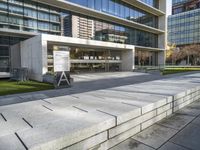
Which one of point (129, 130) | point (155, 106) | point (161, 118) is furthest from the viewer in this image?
point (161, 118)

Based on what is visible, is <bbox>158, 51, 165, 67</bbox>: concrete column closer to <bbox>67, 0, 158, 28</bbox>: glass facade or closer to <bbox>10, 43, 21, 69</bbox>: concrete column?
<bbox>67, 0, 158, 28</bbox>: glass facade

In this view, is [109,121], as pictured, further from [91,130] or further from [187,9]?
[187,9]

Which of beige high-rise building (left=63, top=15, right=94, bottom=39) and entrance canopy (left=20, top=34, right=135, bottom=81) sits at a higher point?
beige high-rise building (left=63, top=15, right=94, bottom=39)

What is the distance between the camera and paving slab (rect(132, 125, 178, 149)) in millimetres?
3483

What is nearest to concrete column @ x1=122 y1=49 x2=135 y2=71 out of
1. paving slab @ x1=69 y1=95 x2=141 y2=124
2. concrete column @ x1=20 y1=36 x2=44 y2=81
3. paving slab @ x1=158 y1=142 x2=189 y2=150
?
concrete column @ x1=20 y1=36 x2=44 y2=81

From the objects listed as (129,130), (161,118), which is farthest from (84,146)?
(161,118)

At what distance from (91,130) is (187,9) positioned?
316 feet

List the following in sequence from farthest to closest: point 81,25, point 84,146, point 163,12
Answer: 1. point 163,12
2. point 81,25
3. point 84,146

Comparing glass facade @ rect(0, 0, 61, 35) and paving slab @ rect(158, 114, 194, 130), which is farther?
glass facade @ rect(0, 0, 61, 35)

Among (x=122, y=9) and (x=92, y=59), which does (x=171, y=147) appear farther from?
(x=122, y=9)

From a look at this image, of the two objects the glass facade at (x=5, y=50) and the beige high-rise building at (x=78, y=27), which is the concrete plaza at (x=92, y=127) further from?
the beige high-rise building at (x=78, y=27)

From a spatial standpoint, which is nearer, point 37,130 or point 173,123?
point 37,130

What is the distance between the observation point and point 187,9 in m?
82.6

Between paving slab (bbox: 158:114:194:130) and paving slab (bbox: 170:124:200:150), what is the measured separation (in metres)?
0.20
